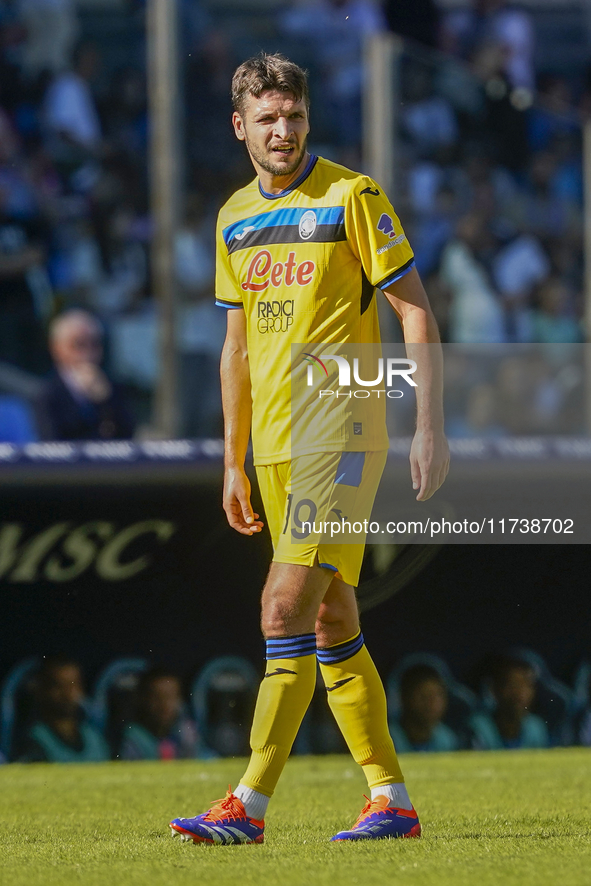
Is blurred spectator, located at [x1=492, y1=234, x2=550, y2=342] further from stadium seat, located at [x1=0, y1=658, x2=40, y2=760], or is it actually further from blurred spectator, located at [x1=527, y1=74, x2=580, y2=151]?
stadium seat, located at [x1=0, y1=658, x2=40, y2=760]

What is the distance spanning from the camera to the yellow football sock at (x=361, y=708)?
11.3 ft

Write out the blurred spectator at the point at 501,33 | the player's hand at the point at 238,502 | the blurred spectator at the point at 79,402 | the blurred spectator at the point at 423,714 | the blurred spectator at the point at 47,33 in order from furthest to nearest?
the blurred spectator at the point at 501,33 → the blurred spectator at the point at 47,33 → the blurred spectator at the point at 79,402 → the blurred spectator at the point at 423,714 → the player's hand at the point at 238,502

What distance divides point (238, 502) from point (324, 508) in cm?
45

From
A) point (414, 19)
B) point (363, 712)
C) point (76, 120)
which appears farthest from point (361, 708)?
point (414, 19)

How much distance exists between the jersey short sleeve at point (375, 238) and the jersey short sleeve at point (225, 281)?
0.40 metres

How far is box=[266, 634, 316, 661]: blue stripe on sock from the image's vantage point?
335 centimetres

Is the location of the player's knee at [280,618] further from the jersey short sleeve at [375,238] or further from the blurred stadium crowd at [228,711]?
the blurred stadium crowd at [228,711]

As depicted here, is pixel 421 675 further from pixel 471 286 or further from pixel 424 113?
pixel 424 113

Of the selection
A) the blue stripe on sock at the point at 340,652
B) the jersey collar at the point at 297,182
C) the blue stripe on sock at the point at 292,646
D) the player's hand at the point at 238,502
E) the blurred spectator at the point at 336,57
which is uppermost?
the blurred spectator at the point at 336,57

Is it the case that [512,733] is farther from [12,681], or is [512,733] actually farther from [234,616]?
[12,681]

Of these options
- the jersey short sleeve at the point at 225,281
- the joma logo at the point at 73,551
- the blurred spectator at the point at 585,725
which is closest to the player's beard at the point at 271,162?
the jersey short sleeve at the point at 225,281

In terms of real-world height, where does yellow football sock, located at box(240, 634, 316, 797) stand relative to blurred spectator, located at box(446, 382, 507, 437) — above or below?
below

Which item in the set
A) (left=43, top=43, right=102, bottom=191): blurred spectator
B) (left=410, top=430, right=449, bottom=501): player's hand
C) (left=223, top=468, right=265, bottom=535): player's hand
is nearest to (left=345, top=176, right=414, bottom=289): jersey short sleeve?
(left=410, top=430, right=449, bottom=501): player's hand

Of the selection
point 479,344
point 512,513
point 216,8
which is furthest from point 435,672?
point 216,8
